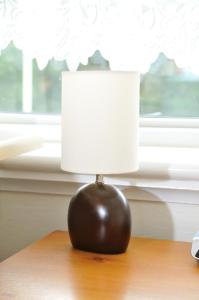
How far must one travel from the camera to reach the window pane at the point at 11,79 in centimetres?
164

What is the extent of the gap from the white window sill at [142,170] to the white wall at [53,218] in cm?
6

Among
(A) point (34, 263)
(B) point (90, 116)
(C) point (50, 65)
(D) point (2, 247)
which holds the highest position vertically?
(C) point (50, 65)

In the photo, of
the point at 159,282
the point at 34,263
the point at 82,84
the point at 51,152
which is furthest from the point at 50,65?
the point at 159,282

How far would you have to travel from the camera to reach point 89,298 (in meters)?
0.93

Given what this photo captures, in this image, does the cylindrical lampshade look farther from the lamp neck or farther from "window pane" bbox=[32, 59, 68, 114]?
"window pane" bbox=[32, 59, 68, 114]

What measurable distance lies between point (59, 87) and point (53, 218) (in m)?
0.41

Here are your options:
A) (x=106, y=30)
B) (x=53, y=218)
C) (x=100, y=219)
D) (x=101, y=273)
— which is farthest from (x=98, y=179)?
(x=106, y=30)

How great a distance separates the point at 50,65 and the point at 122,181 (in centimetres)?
47

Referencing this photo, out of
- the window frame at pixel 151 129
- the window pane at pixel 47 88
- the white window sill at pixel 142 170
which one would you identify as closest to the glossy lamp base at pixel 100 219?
the white window sill at pixel 142 170

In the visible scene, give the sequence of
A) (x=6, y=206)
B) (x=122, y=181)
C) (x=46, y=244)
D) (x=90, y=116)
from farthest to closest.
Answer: (x=6, y=206) → (x=122, y=181) → (x=46, y=244) → (x=90, y=116)

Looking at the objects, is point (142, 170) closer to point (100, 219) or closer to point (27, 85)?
point (100, 219)

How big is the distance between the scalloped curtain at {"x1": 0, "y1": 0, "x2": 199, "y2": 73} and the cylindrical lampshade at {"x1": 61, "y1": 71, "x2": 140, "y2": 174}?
1.09 ft

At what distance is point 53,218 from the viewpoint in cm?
148

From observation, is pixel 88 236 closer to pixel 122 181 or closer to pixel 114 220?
pixel 114 220
